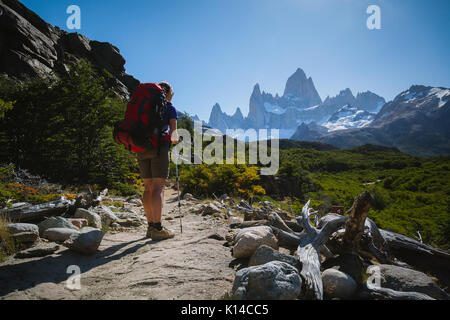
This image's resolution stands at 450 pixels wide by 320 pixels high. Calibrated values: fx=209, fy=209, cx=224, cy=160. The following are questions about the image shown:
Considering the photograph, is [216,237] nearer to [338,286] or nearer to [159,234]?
[159,234]

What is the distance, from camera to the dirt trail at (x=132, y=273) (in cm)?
171

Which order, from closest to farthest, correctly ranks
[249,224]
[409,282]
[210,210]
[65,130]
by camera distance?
[409,282] < [249,224] < [210,210] < [65,130]

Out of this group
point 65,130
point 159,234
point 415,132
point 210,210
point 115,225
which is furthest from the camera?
point 415,132

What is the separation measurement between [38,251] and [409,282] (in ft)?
12.1

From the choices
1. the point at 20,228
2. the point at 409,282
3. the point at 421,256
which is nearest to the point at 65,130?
the point at 20,228

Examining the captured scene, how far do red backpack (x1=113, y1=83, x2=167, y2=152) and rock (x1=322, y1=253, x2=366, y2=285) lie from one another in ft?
8.43

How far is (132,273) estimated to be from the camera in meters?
2.10

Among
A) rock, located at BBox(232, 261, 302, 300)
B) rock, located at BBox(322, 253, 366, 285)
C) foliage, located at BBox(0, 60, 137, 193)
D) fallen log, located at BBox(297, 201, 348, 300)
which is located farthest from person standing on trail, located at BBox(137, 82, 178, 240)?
foliage, located at BBox(0, 60, 137, 193)

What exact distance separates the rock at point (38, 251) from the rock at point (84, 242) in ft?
0.40

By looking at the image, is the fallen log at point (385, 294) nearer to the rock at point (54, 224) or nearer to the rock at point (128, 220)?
the rock at point (54, 224)

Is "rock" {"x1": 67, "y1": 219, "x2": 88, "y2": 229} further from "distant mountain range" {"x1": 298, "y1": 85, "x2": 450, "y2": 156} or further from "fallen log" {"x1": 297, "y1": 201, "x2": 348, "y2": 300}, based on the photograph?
"distant mountain range" {"x1": 298, "y1": 85, "x2": 450, "y2": 156}

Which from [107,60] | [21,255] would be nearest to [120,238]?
[21,255]
